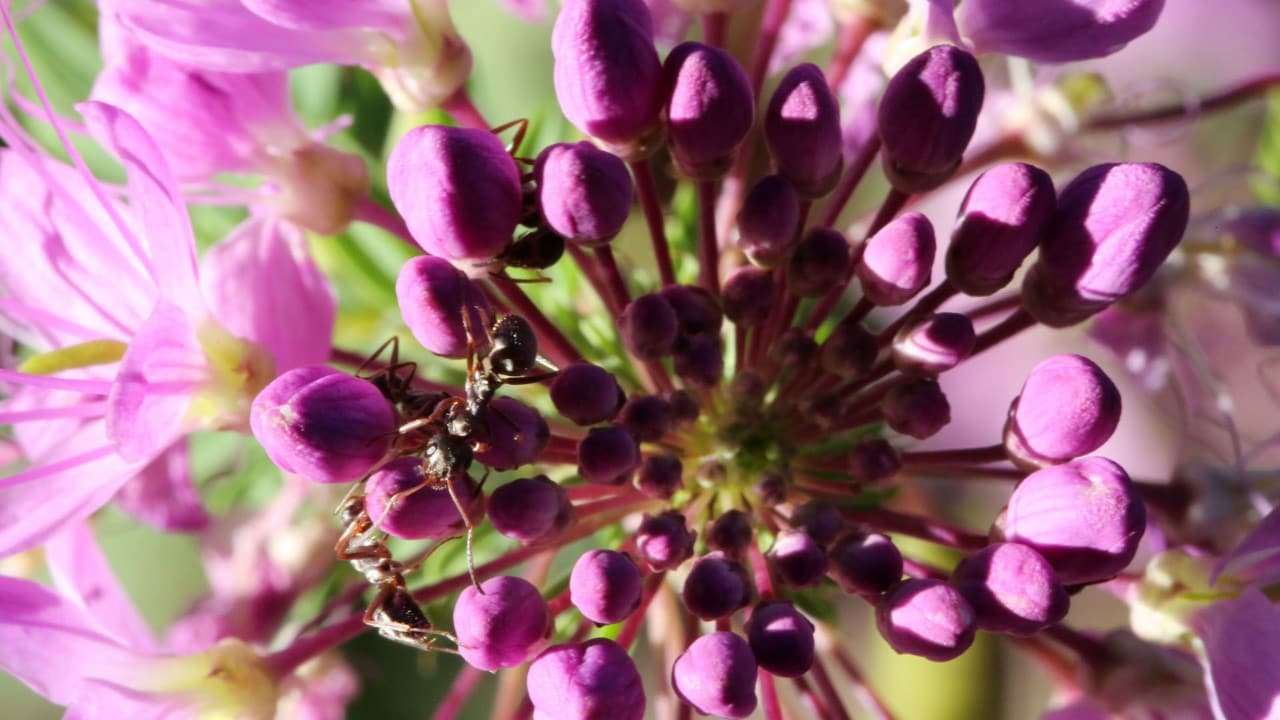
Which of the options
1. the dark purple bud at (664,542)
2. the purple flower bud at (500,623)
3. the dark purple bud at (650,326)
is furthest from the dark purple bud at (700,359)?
the purple flower bud at (500,623)

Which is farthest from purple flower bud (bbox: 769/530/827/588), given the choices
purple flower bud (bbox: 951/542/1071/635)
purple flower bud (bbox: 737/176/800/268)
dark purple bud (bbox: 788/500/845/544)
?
purple flower bud (bbox: 737/176/800/268)

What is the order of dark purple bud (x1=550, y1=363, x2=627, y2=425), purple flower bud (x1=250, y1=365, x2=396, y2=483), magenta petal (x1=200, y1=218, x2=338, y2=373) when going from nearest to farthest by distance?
purple flower bud (x1=250, y1=365, x2=396, y2=483) → dark purple bud (x1=550, y1=363, x2=627, y2=425) → magenta petal (x1=200, y1=218, x2=338, y2=373)

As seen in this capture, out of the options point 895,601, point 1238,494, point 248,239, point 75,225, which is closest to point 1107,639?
point 1238,494

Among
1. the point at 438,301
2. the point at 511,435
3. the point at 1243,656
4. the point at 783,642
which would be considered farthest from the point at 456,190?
the point at 1243,656

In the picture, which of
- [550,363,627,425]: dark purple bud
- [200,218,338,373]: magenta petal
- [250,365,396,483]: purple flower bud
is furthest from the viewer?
[200,218,338,373]: magenta petal

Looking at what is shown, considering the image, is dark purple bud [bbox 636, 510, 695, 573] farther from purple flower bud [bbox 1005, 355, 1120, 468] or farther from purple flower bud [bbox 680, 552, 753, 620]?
purple flower bud [bbox 1005, 355, 1120, 468]

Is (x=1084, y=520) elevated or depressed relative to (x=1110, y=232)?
depressed

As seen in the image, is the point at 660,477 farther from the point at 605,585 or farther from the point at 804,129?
the point at 804,129
